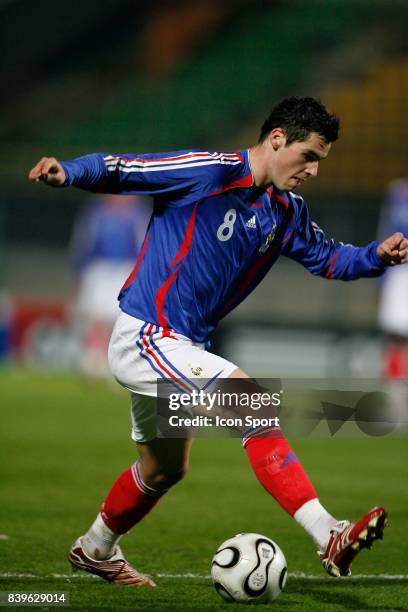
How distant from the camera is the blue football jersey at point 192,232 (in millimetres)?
4496

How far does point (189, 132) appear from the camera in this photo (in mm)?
20734

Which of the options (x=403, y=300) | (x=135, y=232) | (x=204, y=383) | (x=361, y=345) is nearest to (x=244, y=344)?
(x=361, y=345)

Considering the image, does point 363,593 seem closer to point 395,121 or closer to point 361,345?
point 361,345

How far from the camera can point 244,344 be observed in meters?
16.7

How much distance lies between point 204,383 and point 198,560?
4.48ft

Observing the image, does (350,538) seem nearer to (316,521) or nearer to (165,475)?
(316,521)

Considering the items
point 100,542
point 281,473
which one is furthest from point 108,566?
point 281,473

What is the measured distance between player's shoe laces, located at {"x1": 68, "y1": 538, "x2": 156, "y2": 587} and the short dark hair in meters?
1.88

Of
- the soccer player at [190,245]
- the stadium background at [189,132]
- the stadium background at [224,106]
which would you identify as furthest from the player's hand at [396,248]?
the stadium background at [224,106]

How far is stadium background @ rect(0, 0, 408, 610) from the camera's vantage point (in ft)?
44.9

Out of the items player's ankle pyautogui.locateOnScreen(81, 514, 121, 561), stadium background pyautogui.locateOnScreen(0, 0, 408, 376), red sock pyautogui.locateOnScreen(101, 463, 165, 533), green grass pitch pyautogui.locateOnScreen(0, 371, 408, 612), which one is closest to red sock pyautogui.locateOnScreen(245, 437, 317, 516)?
green grass pitch pyautogui.locateOnScreen(0, 371, 408, 612)

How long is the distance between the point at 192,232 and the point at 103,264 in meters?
10.1

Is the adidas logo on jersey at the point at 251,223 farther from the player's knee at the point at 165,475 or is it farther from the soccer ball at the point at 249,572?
the soccer ball at the point at 249,572

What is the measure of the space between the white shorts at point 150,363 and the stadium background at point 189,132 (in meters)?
3.16
